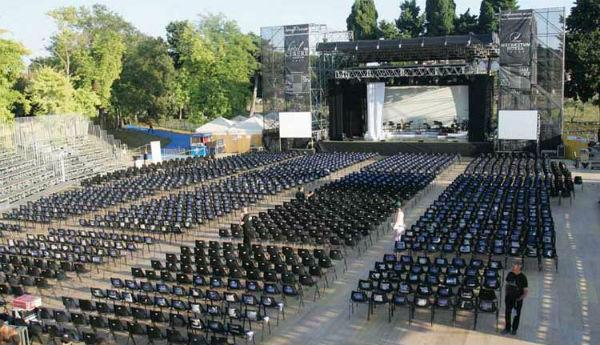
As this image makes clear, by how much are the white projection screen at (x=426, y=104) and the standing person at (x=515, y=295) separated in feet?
100.0

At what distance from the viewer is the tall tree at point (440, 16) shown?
55.1 metres

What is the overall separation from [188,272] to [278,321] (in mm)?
3022

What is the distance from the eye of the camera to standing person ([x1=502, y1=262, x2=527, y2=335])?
9.44m

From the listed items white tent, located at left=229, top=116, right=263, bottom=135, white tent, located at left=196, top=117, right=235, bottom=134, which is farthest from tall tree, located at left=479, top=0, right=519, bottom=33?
white tent, located at left=196, top=117, right=235, bottom=134

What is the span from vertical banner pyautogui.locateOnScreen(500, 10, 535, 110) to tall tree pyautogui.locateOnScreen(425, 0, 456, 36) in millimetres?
23612

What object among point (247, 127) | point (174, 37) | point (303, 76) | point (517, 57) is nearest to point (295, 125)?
point (303, 76)

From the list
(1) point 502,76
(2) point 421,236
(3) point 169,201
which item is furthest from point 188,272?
(1) point 502,76

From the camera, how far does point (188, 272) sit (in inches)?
500

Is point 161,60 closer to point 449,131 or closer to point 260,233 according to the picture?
point 449,131

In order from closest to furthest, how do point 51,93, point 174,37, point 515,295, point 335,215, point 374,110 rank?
point 515,295 < point 335,215 < point 374,110 < point 51,93 < point 174,37

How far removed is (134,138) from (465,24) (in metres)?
34.1

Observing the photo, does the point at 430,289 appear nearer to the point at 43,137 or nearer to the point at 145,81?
the point at 43,137

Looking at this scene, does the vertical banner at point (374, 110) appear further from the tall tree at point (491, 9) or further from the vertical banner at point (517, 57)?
the tall tree at point (491, 9)

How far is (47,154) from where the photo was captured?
98.8 ft
